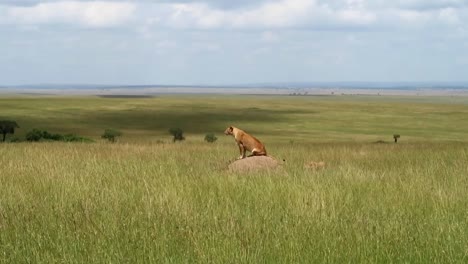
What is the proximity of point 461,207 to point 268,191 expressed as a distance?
3.12 meters

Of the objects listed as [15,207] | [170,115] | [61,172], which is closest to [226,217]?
[15,207]

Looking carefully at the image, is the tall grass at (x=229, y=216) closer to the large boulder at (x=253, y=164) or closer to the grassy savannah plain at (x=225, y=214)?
the grassy savannah plain at (x=225, y=214)

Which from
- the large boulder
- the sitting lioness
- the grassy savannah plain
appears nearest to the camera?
the grassy savannah plain

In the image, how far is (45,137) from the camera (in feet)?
146

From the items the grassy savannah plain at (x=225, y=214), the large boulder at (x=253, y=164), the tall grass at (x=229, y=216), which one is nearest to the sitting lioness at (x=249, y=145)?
the large boulder at (x=253, y=164)

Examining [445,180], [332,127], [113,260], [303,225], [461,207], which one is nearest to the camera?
[113,260]

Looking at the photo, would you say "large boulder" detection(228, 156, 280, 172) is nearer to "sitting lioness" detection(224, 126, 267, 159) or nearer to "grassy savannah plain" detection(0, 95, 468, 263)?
"grassy savannah plain" detection(0, 95, 468, 263)

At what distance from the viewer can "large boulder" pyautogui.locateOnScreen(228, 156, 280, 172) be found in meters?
15.4

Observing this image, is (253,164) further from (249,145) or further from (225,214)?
(225,214)

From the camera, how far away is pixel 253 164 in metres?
15.9

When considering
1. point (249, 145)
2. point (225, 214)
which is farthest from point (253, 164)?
point (225, 214)

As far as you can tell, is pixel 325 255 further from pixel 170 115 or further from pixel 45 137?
pixel 170 115

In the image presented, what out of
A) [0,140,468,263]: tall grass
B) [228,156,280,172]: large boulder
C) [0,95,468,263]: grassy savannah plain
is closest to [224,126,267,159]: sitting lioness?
[228,156,280,172]: large boulder

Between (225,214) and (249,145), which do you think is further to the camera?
(249,145)
